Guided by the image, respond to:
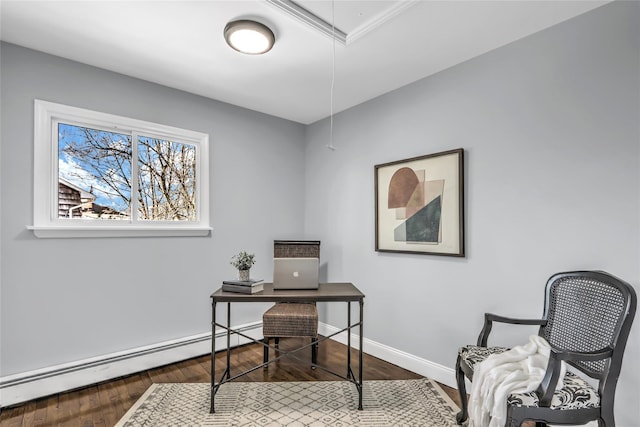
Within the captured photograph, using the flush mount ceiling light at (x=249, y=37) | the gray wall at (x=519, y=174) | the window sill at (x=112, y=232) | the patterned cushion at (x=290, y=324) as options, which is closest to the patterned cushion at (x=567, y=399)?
the gray wall at (x=519, y=174)

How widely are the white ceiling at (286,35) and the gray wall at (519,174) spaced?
207 mm

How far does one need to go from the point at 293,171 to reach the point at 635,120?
301 centimetres

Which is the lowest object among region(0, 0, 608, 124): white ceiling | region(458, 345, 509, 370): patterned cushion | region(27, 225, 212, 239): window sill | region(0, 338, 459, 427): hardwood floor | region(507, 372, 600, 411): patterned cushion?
region(0, 338, 459, 427): hardwood floor

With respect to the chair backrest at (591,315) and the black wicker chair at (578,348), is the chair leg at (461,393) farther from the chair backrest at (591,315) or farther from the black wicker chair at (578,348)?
the chair backrest at (591,315)

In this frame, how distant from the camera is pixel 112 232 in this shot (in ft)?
9.08

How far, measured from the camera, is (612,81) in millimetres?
1891

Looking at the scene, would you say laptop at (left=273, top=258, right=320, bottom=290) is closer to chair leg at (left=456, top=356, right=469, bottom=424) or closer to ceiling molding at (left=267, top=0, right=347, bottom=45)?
chair leg at (left=456, top=356, right=469, bottom=424)

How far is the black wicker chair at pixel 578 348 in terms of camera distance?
1512mm

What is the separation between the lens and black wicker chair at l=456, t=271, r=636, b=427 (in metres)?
1.51

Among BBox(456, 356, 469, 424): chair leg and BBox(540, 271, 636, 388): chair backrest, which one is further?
BBox(456, 356, 469, 424): chair leg

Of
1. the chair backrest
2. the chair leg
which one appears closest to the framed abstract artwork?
the chair backrest

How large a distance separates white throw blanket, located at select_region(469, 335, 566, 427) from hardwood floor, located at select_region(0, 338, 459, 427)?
833 mm

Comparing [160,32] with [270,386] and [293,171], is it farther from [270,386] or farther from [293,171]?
[270,386]

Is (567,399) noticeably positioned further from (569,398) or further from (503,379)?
(503,379)
